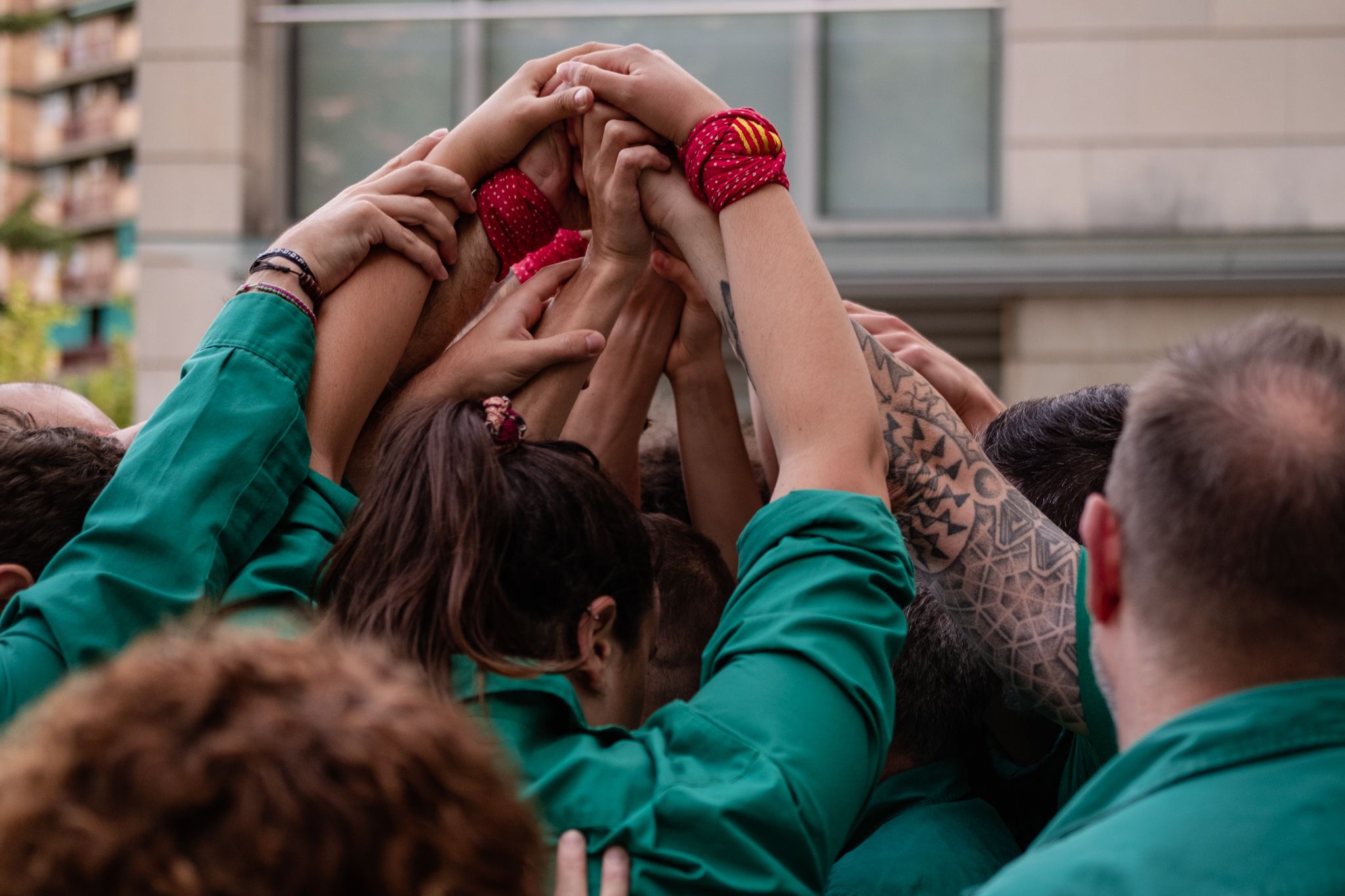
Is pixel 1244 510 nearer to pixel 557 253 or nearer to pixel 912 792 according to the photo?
pixel 912 792

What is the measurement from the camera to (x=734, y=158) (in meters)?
1.93

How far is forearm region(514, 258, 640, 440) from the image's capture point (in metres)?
2.10

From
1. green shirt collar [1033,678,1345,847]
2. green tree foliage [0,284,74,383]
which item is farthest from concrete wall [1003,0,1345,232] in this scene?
green tree foliage [0,284,74,383]

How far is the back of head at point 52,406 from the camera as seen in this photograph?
7.78ft

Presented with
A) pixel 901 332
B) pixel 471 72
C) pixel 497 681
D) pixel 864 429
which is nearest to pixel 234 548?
pixel 497 681

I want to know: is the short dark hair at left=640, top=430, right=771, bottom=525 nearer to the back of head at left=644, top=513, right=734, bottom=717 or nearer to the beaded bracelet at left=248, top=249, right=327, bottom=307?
the back of head at left=644, top=513, right=734, bottom=717

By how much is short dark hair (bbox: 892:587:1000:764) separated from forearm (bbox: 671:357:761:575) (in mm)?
470

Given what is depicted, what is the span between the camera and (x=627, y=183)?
Result: 212 cm

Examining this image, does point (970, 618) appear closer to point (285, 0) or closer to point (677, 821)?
point (677, 821)

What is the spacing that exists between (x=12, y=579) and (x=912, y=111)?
697 centimetres

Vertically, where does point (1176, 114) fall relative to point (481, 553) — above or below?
above

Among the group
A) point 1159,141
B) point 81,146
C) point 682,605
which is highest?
point 81,146

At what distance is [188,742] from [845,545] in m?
0.89

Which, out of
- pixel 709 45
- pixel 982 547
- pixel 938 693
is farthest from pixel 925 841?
pixel 709 45
